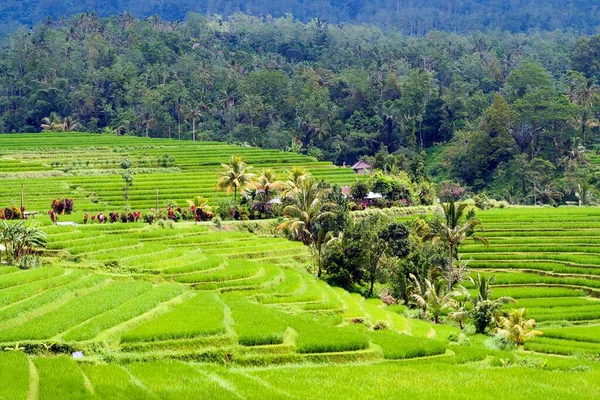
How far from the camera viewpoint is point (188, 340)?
2491 centimetres

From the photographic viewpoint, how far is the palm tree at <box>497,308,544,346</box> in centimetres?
3397

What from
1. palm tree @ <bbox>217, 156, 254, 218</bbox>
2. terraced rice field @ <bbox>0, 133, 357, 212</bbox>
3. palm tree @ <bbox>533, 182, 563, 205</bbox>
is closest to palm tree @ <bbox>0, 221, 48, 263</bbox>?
terraced rice field @ <bbox>0, 133, 357, 212</bbox>

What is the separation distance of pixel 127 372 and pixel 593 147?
80.5 m

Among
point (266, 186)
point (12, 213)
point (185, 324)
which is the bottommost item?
point (185, 324)

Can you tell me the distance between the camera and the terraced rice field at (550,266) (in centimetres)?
3650

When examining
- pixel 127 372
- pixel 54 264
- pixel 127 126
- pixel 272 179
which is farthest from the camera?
pixel 127 126

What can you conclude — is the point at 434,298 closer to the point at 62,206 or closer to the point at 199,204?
the point at 199,204

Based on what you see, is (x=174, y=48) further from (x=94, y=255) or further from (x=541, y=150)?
(x=94, y=255)

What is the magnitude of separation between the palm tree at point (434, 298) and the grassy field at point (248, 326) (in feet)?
7.06

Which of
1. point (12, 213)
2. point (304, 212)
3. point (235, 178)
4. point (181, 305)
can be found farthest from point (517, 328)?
point (12, 213)

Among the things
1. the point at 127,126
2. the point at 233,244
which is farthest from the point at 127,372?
the point at 127,126

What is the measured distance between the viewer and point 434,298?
1513 inches

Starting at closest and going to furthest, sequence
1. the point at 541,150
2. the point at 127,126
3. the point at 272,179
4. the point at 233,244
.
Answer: the point at 233,244 → the point at 272,179 → the point at 541,150 → the point at 127,126

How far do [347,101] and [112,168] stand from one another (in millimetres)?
47134
